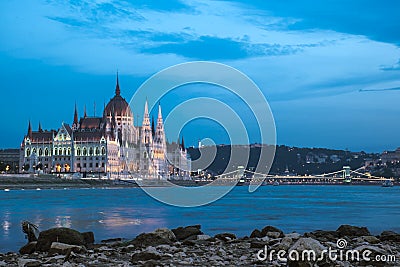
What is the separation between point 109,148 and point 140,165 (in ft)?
54.8

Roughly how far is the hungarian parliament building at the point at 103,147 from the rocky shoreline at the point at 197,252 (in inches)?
4849

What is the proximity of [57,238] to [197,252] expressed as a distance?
11.5 ft

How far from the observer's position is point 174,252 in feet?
45.1

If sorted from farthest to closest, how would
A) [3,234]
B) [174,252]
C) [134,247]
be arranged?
[3,234] < [134,247] < [174,252]

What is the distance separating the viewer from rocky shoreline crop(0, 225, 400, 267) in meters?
11.4

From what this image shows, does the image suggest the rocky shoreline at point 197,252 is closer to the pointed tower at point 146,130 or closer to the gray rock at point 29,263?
the gray rock at point 29,263

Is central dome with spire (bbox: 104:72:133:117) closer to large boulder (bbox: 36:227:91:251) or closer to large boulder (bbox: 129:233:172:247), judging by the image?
large boulder (bbox: 129:233:172:247)

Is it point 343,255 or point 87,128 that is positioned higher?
point 87,128

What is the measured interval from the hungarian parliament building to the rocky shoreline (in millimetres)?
123167

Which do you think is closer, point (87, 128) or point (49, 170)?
point (49, 170)

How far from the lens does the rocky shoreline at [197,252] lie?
1139cm

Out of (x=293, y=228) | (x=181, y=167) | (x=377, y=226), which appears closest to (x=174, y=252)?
(x=293, y=228)

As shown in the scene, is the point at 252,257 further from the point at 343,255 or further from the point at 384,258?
the point at 384,258

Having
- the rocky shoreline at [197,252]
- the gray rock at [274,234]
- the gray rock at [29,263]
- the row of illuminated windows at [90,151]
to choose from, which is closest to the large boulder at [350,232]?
the rocky shoreline at [197,252]
